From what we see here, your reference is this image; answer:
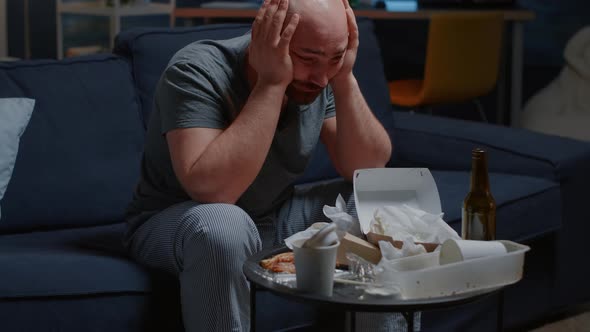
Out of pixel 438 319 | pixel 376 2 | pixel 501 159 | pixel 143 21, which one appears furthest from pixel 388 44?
pixel 438 319

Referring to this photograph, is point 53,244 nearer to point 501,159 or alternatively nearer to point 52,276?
point 52,276

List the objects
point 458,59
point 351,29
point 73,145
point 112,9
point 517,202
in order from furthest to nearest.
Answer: point 112,9 → point 458,59 → point 517,202 → point 73,145 → point 351,29

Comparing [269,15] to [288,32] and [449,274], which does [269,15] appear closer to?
[288,32]

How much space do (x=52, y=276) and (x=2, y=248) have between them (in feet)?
0.95

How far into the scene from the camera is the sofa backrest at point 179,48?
252 centimetres

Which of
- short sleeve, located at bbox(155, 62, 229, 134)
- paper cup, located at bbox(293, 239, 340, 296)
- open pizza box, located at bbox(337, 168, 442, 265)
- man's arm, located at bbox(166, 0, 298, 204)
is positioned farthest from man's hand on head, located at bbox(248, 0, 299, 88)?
paper cup, located at bbox(293, 239, 340, 296)

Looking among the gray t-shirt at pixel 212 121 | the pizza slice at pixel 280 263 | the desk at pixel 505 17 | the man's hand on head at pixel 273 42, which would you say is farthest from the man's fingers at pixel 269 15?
the desk at pixel 505 17

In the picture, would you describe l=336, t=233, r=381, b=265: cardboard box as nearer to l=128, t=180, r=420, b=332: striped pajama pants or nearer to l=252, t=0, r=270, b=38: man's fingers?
l=128, t=180, r=420, b=332: striped pajama pants

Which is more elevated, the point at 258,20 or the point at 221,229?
the point at 258,20

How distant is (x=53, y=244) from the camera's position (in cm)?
217

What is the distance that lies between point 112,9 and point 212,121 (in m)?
2.76

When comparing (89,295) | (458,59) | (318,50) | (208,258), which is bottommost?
(89,295)

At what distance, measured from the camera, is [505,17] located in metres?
4.56

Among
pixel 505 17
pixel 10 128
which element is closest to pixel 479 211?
pixel 10 128
